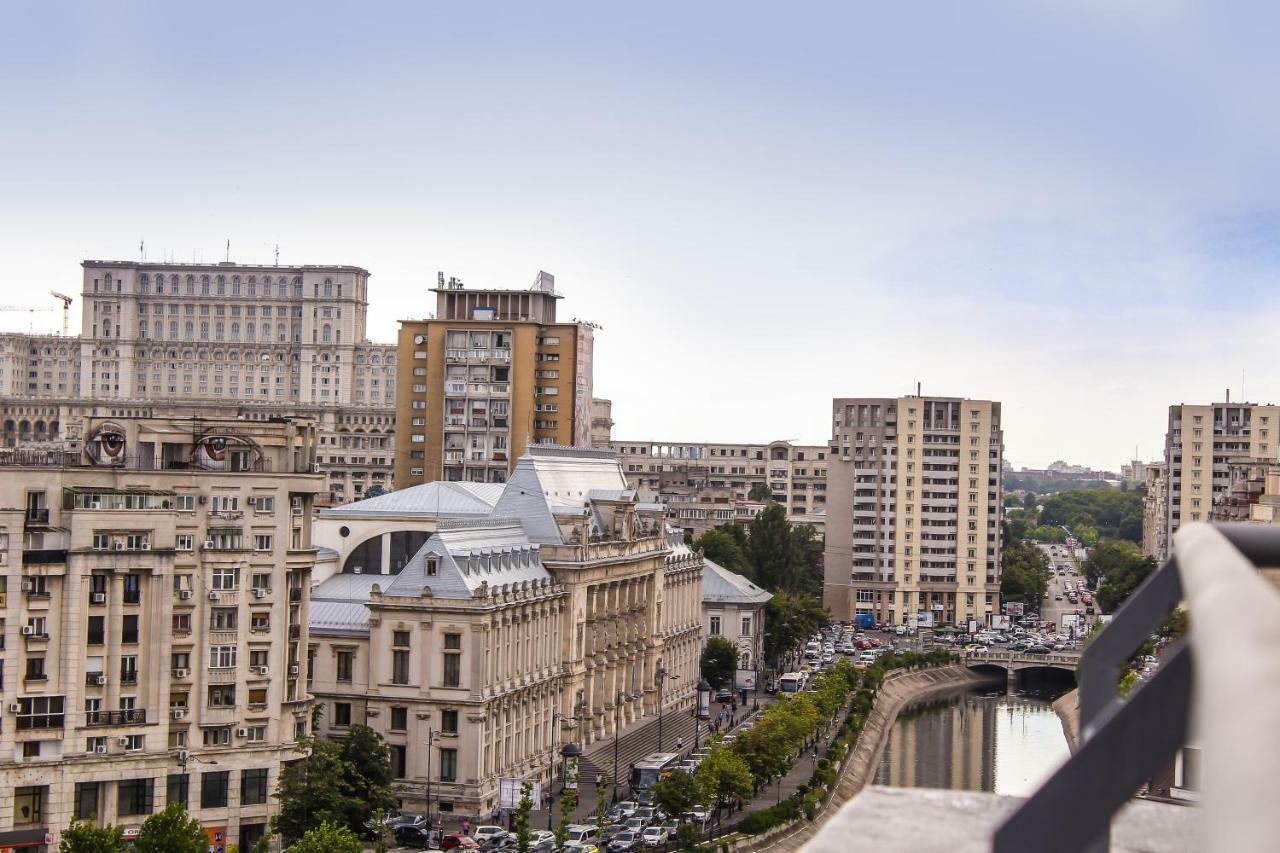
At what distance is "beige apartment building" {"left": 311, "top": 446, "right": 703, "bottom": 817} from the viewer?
75.6 meters

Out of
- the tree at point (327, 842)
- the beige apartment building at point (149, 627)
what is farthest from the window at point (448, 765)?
Answer: the tree at point (327, 842)

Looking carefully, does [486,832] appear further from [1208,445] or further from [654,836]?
[1208,445]

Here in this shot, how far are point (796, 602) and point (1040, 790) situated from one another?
138 meters

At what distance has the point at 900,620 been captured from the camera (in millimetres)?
184000

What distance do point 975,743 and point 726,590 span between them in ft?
73.2

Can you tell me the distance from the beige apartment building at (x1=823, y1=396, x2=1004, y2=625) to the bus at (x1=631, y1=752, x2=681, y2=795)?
313ft

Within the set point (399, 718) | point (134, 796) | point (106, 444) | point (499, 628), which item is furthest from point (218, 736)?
point (499, 628)

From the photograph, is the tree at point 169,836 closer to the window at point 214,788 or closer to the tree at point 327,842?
the tree at point 327,842

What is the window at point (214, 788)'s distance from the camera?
6388 cm

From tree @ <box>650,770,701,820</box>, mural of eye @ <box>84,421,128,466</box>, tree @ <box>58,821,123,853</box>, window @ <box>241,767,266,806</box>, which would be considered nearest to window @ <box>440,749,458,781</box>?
tree @ <box>650,770,701,820</box>

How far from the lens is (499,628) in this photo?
256 ft

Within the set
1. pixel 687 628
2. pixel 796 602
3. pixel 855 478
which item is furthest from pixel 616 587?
pixel 855 478

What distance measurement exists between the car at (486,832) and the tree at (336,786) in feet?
11.2

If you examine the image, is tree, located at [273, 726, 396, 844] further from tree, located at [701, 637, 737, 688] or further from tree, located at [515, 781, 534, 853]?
tree, located at [701, 637, 737, 688]
